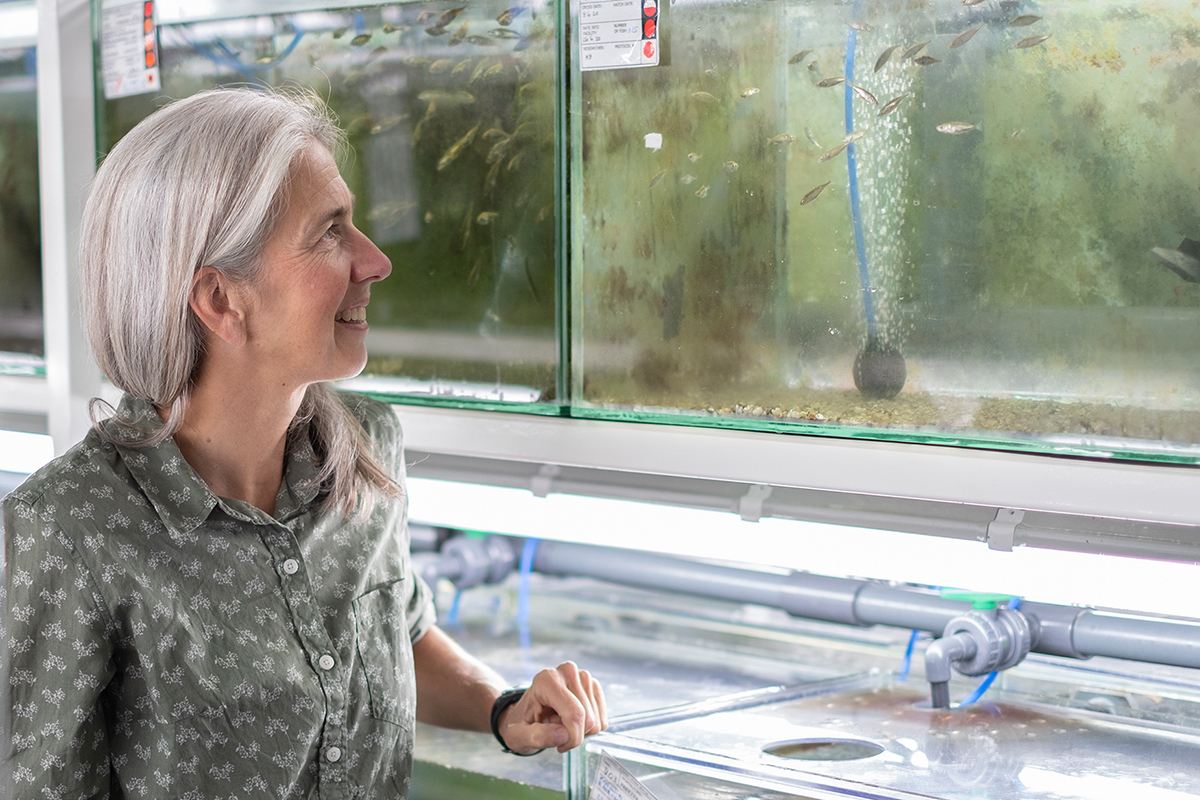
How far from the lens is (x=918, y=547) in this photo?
1.16 metres

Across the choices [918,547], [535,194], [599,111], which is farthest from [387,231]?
[918,547]

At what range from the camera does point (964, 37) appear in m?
1.07

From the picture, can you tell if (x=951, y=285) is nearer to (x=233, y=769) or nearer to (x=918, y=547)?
(x=918, y=547)

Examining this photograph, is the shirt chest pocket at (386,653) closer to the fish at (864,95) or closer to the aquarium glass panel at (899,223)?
the aquarium glass panel at (899,223)

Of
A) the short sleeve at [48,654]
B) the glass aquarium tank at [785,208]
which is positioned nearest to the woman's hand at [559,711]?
the glass aquarium tank at [785,208]

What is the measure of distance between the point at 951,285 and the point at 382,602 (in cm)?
69

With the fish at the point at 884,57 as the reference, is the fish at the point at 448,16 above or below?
above

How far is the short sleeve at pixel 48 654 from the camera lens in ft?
3.28

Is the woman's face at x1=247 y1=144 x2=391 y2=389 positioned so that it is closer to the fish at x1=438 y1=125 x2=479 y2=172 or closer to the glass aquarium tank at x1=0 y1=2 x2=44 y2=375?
the fish at x1=438 y1=125 x2=479 y2=172

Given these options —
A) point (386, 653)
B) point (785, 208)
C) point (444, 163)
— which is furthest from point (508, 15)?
point (386, 653)

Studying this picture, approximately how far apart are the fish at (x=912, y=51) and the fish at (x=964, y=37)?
0.09ft

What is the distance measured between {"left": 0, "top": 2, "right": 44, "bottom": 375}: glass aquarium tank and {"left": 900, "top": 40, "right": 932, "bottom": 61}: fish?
139cm

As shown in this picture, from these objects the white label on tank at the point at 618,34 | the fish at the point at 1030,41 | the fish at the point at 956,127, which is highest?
the white label on tank at the point at 618,34

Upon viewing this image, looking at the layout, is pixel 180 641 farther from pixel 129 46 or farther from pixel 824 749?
pixel 129 46
